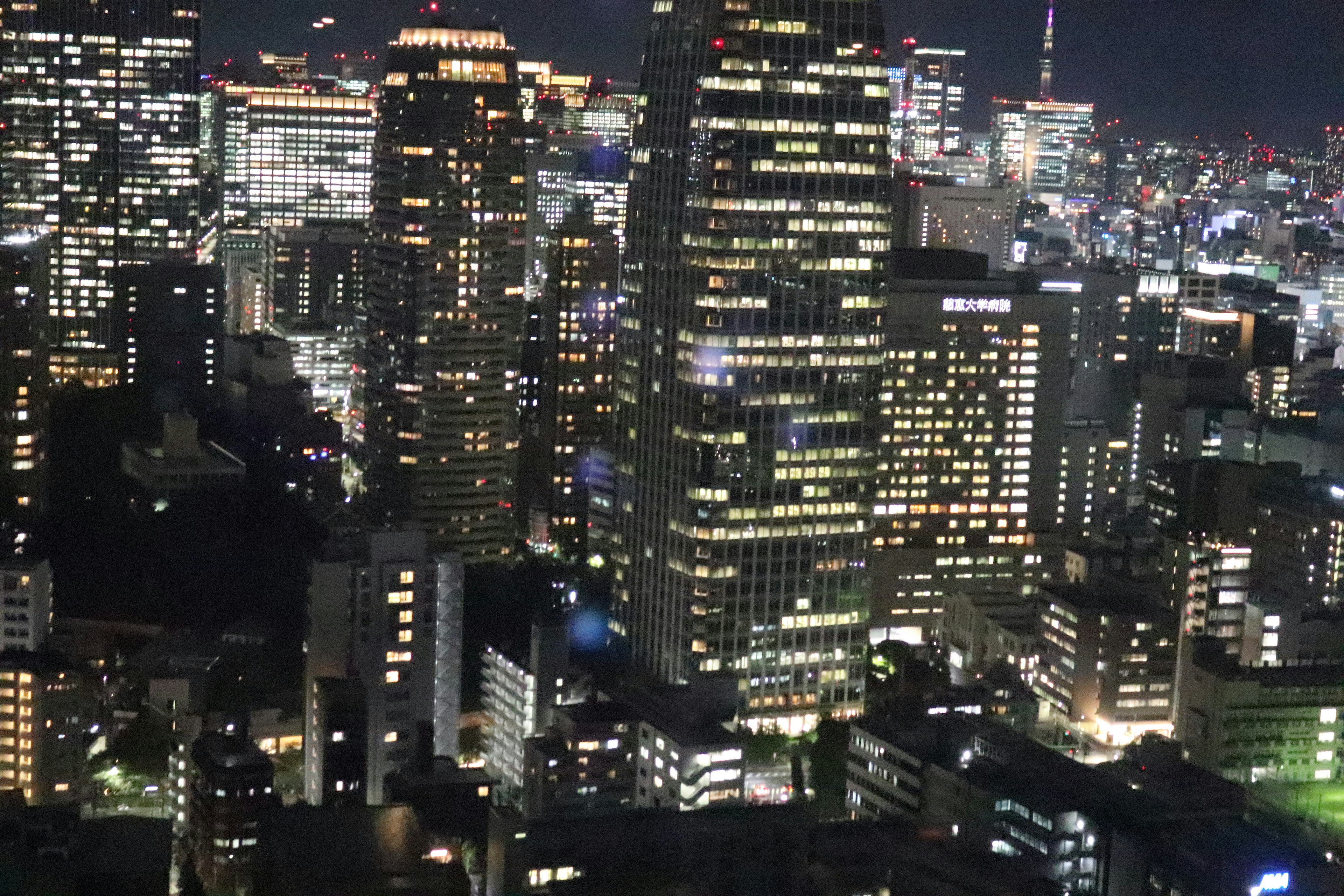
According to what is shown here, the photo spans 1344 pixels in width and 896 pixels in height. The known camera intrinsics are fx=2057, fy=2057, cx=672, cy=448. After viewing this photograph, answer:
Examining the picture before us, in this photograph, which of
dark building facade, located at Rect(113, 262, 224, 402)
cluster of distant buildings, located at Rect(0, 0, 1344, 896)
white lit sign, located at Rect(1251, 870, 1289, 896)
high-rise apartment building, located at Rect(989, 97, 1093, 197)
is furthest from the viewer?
high-rise apartment building, located at Rect(989, 97, 1093, 197)

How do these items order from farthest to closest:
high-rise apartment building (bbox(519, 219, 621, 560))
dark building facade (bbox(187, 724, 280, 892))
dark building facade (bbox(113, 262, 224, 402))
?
dark building facade (bbox(113, 262, 224, 402)), high-rise apartment building (bbox(519, 219, 621, 560)), dark building facade (bbox(187, 724, 280, 892))

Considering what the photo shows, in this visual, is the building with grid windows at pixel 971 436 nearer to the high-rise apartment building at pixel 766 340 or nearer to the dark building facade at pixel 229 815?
the high-rise apartment building at pixel 766 340

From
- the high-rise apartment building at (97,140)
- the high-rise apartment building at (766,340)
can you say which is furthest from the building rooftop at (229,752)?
the high-rise apartment building at (97,140)

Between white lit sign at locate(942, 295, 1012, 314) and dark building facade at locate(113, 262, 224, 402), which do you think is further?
dark building facade at locate(113, 262, 224, 402)

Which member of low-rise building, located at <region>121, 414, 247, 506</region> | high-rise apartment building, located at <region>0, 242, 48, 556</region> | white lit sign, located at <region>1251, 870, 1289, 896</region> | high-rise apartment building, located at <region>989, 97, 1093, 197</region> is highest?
high-rise apartment building, located at <region>989, 97, 1093, 197</region>

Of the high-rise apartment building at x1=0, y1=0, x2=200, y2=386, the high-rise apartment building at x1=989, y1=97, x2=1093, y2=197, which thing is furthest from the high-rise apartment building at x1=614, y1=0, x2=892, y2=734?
the high-rise apartment building at x1=989, y1=97, x2=1093, y2=197

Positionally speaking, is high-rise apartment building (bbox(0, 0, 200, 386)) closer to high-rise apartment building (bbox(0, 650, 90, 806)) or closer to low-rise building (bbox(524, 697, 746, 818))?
high-rise apartment building (bbox(0, 650, 90, 806))
